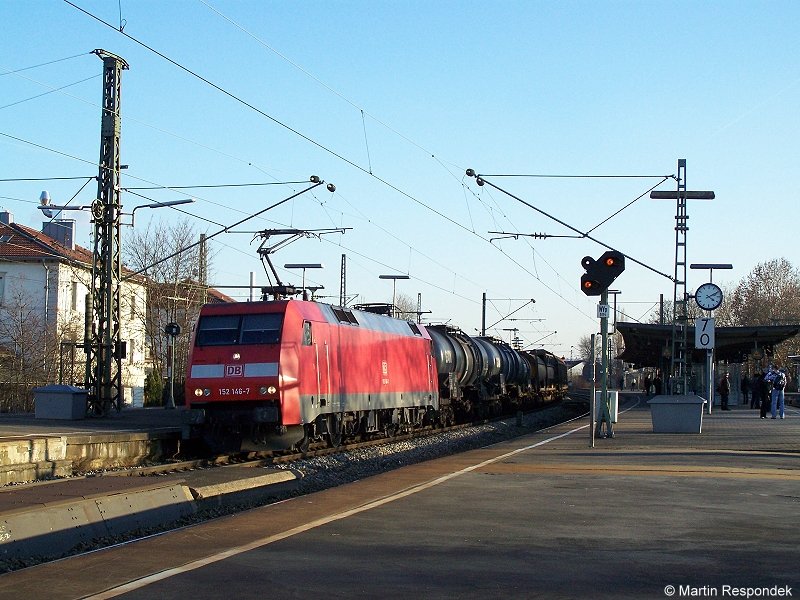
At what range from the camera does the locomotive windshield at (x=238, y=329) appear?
784 inches

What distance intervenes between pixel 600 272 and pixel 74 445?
10.5 m

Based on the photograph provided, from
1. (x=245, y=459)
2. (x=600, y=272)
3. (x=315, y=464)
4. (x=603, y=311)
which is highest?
(x=600, y=272)

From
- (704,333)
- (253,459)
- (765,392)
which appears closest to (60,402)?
(253,459)

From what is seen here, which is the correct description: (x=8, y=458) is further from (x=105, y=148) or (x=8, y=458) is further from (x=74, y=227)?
(x=74, y=227)

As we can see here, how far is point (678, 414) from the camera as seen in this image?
77.5 ft

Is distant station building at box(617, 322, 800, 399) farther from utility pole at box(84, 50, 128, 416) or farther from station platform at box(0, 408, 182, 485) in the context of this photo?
station platform at box(0, 408, 182, 485)

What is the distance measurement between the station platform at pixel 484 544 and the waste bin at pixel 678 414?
8765 millimetres

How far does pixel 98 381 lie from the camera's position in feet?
84.6

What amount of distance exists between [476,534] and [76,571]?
3.59m

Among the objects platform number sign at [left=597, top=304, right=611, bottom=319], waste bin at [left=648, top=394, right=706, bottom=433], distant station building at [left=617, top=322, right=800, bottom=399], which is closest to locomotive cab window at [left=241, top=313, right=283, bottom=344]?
platform number sign at [left=597, top=304, right=611, bottom=319]

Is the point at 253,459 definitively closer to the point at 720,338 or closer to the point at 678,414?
the point at 678,414

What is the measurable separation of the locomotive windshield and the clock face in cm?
1443

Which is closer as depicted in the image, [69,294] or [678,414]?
[678,414]

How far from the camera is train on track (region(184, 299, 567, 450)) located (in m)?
19.7
